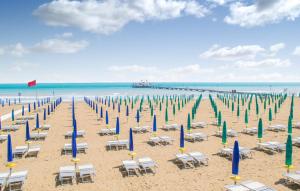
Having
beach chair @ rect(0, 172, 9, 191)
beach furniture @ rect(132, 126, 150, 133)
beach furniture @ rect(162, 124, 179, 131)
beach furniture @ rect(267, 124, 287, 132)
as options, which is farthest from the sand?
beach furniture @ rect(162, 124, 179, 131)

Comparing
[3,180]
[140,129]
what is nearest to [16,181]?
[3,180]

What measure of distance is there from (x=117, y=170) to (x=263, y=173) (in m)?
5.93

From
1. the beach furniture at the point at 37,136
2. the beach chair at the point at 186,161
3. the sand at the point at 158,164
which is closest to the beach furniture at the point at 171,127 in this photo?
the sand at the point at 158,164

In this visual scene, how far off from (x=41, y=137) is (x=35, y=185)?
8579 mm

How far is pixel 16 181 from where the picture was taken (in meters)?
9.62

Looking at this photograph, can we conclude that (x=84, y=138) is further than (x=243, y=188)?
Yes

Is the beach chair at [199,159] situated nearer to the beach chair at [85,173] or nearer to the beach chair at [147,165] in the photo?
the beach chair at [147,165]

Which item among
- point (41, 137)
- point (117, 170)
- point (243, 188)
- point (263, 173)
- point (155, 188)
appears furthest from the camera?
point (41, 137)

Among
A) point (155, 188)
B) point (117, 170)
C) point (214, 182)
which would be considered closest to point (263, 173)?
point (214, 182)

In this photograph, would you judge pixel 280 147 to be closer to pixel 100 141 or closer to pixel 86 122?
pixel 100 141

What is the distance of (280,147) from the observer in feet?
45.2

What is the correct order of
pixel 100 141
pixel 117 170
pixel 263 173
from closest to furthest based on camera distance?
pixel 263 173 → pixel 117 170 → pixel 100 141

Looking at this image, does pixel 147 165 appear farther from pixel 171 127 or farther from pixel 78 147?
pixel 171 127

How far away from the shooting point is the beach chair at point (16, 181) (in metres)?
9.55
